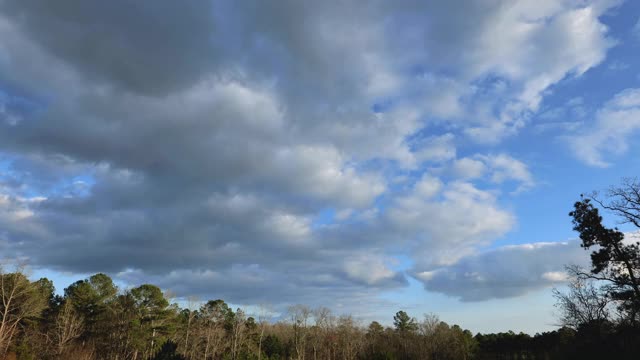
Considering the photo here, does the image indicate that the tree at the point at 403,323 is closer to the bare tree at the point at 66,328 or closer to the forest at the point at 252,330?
the forest at the point at 252,330

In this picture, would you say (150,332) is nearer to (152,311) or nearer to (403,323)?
(152,311)

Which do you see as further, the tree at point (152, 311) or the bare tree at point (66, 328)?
the tree at point (152, 311)

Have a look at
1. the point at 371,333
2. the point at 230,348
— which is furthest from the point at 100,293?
the point at 371,333

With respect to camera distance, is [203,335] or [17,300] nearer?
[17,300]

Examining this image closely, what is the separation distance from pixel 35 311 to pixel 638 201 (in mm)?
79262

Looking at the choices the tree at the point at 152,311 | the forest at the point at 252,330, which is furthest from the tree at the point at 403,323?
the tree at the point at 152,311

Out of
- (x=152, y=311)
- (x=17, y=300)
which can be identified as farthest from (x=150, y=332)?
(x=17, y=300)

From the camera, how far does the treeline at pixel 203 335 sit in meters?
56.4

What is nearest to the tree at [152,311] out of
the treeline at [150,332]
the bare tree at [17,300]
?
the treeline at [150,332]

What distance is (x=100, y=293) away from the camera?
268ft

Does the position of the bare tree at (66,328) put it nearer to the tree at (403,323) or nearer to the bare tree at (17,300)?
the bare tree at (17,300)

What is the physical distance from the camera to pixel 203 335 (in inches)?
3371

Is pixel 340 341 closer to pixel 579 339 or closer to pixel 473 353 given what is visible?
pixel 473 353

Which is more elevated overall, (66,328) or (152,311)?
(152,311)
